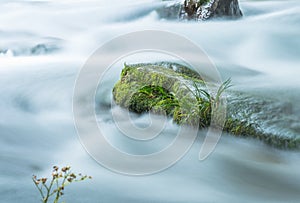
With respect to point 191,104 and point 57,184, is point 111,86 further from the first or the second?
point 57,184

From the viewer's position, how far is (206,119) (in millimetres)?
3420

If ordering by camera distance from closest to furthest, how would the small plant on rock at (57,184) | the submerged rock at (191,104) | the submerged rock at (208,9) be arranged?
the small plant on rock at (57,184)
the submerged rock at (191,104)
the submerged rock at (208,9)

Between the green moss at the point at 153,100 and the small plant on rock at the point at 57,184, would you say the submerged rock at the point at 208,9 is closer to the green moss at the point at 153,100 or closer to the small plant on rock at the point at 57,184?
the green moss at the point at 153,100

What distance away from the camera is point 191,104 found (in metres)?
3.45

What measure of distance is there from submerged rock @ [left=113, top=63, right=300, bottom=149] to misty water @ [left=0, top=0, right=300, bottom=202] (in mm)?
84

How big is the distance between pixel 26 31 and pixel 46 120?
9.38 feet

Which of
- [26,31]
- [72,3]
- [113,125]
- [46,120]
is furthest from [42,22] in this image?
[113,125]

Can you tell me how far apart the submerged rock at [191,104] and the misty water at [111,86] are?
0.27 ft

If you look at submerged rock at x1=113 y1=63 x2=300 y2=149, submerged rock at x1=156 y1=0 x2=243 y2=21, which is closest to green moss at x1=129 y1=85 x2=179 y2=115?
submerged rock at x1=113 y1=63 x2=300 y2=149

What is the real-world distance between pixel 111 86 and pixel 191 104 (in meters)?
0.97

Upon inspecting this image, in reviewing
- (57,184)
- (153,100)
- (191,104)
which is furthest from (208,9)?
(57,184)

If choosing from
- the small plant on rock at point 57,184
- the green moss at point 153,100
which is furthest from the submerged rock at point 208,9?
the small plant on rock at point 57,184

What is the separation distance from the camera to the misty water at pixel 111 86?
2.84 metres

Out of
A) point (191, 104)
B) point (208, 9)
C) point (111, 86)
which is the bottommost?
point (191, 104)
